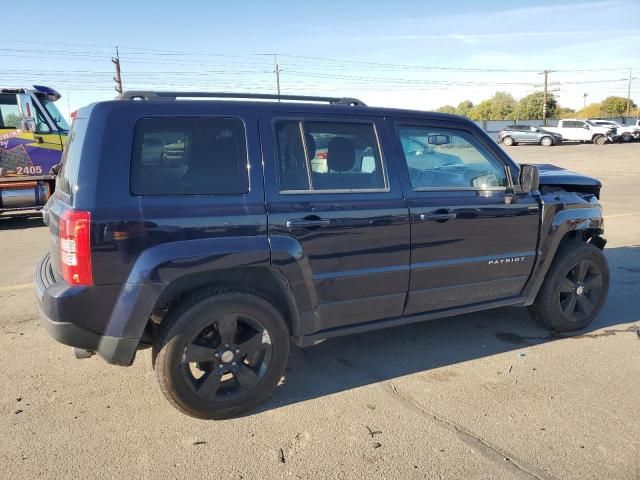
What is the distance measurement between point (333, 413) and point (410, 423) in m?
0.47

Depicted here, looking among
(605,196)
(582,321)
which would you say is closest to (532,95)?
(605,196)

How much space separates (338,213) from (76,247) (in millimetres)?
1521

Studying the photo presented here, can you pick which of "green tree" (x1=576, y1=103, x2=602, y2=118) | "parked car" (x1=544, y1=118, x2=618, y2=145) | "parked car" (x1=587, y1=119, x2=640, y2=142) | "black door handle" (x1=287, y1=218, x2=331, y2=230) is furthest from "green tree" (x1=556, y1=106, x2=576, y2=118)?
"black door handle" (x1=287, y1=218, x2=331, y2=230)

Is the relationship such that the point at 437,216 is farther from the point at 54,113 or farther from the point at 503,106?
the point at 503,106

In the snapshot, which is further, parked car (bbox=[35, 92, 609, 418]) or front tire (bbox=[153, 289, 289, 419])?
front tire (bbox=[153, 289, 289, 419])

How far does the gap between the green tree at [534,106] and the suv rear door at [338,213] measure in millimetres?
83019

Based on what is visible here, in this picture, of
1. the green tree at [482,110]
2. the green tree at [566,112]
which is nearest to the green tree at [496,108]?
the green tree at [482,110]

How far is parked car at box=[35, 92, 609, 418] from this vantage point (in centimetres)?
281

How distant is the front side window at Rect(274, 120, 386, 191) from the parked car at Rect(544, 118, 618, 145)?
40.1 meters

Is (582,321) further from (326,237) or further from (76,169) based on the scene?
(76,169)

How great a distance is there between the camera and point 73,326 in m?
2.80

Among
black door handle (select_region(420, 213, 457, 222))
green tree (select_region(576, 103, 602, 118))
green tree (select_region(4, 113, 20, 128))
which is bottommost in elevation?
black door handle (select_region(420, 213, 457, 222))

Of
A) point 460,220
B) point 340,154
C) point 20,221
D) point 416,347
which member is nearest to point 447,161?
point 460,220

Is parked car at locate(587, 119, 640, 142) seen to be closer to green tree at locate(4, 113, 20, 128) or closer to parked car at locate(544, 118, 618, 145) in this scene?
parked car at locate(544, 118, 618, 145)
